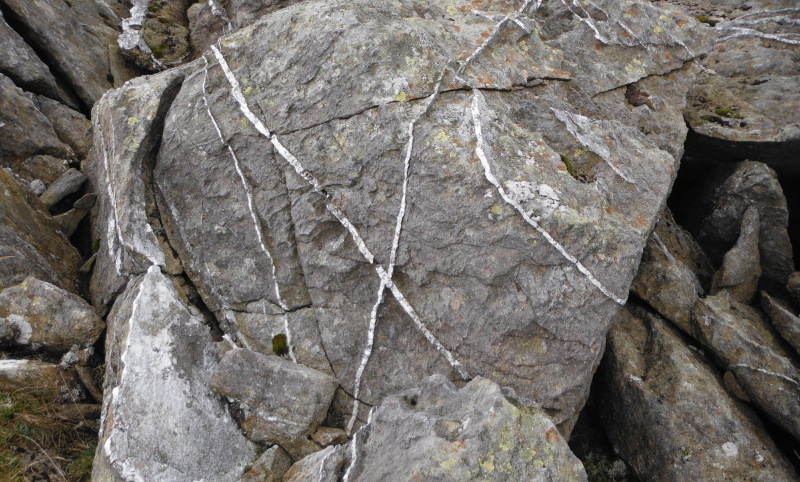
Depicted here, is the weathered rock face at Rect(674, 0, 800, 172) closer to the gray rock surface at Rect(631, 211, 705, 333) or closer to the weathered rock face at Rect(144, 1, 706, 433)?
the weathered rock face at Rect(144, 1, 706, 433)

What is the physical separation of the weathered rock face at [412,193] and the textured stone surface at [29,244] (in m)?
2.17

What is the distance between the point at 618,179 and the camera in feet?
26.3

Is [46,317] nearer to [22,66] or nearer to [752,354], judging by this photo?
[22,66]

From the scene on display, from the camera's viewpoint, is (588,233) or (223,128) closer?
(588,233)

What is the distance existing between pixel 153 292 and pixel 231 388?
1934 mm

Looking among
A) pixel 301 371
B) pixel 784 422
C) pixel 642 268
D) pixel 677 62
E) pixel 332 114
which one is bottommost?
pixel 784 422

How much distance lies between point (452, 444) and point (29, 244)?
25.2 feet

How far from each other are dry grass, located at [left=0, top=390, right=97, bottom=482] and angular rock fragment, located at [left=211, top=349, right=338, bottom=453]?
6.61 feet

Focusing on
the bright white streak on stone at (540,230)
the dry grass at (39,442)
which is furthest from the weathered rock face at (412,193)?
the dry grass at (39,442)

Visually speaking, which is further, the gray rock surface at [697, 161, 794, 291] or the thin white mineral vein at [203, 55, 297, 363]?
the gray rock surface at [697, 161, 794, 291]

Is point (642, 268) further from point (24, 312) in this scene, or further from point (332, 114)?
point (24, 312)

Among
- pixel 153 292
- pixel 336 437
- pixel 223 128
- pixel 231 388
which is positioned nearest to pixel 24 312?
pixel 153 292

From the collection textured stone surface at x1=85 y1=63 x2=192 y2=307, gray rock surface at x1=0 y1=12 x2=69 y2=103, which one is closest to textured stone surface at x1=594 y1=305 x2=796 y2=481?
textured stone surface at x1=85 y1=63 x2=192 y2=307

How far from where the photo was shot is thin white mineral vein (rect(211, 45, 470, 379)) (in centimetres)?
753
